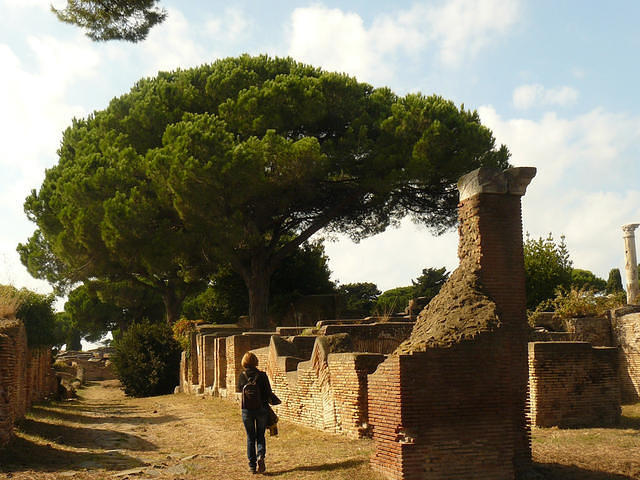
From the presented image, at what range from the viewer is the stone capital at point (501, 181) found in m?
7.58

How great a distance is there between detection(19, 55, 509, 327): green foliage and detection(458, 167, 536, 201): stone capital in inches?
578

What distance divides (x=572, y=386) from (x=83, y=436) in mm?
7618

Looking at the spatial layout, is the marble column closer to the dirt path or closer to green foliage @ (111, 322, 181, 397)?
green foliage @ (111, 322, 181, 397)

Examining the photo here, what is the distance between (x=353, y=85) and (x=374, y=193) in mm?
4064

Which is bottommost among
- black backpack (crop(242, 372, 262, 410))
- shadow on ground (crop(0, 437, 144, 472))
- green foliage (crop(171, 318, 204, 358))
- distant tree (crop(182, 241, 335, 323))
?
shadow on ground (crop(0, 437, 144, 472))

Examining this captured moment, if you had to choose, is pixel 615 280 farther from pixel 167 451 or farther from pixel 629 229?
pixel 167 451

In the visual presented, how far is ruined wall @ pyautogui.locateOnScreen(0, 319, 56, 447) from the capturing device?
8.82 metres

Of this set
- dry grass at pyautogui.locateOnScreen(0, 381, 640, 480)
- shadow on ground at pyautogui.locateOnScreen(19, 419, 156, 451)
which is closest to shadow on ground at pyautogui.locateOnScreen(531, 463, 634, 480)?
dry grass at pyautogui.locateOnScreen(0, 381, 640, 480)

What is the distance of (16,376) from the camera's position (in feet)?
36.9

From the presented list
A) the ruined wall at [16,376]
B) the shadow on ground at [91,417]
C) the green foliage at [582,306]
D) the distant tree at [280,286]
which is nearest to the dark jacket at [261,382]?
the ruined wall at [16,376]

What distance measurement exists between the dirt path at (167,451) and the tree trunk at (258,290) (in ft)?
36.5

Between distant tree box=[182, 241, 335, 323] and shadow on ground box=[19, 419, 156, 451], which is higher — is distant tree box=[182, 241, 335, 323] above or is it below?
above

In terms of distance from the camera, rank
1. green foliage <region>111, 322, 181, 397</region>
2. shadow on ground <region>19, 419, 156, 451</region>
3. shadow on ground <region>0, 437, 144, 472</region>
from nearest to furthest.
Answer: shadow on ground <region>0, 437, 144, 472</region> → shadow on ground <region>19, 419, 156, 451</region> → green foliage <region>111, 322, 181, 397</region>

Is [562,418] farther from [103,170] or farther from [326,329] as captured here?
[103,170]
